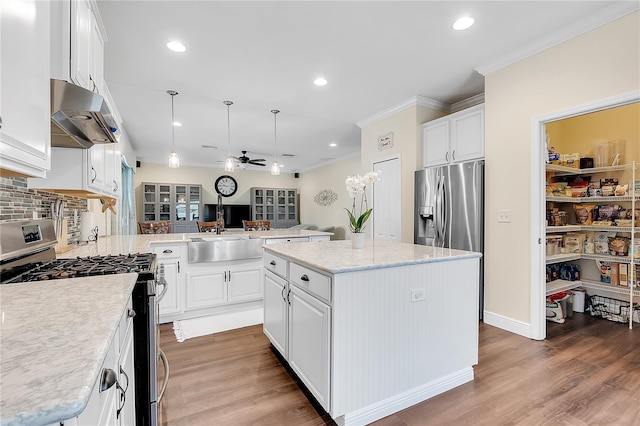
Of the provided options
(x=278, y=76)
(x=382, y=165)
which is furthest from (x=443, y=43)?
(x=382, y=165)

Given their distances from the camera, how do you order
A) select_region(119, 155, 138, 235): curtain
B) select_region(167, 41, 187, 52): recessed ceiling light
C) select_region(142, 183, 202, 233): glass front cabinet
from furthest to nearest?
select_region(142, 183, 202, 233): glass front cabinet, select_region(119, 155, 138, 235): curtain, select_region(167, 41, 187, 52): recessed ceiling light

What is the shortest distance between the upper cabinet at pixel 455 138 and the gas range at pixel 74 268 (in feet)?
10.4

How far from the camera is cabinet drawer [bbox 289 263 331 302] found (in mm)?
1561

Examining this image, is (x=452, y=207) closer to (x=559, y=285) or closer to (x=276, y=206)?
(x=559, y=285)

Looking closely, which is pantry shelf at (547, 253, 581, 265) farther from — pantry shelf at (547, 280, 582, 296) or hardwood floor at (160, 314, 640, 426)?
hardwood floor at (160, 314, 640, 426)

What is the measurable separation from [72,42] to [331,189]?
660 cm

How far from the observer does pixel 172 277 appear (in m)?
3.08

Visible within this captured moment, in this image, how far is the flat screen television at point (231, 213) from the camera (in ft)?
26.8

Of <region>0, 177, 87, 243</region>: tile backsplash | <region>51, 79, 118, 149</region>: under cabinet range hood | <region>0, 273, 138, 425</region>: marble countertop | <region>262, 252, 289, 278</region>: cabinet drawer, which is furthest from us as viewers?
<region>262, 252, 289, 278</region>: cabinet drawer

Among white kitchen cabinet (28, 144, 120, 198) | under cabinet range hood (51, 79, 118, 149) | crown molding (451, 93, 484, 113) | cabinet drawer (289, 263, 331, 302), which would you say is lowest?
cabinet drawer (289, 263, 331, 302)

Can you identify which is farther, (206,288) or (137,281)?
(206,288)

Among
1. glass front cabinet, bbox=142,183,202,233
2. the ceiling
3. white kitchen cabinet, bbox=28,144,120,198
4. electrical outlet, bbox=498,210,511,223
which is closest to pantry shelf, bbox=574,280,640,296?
electrical outlet, bbox=498,210,511,223

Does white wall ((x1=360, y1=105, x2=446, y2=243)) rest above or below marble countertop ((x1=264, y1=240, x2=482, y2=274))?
above

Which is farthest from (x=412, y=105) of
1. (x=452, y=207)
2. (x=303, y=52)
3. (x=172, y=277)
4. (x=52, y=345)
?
(x=52, y=345)
